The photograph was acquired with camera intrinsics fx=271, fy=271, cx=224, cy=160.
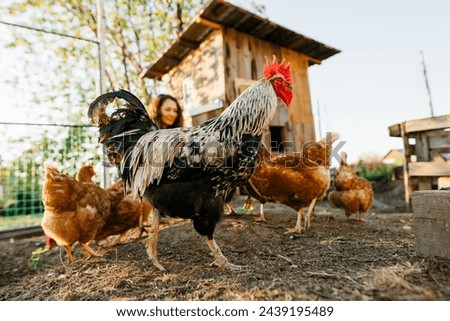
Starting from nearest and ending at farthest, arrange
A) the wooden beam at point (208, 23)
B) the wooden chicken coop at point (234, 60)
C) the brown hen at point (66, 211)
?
1. the brown hen at point (66, 211)
2. the wooden beam at point (208, 23)
3. the wooden chicken coop at point (234, 60)

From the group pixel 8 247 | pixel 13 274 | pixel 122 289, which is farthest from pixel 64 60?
pixel 122 289

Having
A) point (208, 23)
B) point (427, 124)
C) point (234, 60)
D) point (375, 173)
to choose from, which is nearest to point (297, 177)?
point (427, 124)

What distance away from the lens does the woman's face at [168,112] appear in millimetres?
4117

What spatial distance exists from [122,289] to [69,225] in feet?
3.90

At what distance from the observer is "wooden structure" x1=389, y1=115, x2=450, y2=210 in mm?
4503

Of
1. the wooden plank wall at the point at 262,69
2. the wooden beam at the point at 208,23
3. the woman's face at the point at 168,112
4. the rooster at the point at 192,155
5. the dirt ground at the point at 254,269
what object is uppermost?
the wooden beam at the point at 208,23

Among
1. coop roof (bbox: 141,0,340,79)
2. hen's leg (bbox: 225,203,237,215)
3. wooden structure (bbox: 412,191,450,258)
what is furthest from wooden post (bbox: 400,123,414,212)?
wooden structure (bbox: 412,191,450,258)

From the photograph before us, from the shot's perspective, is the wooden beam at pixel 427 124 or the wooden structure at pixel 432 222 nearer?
the wooden structure at pixel 432 222

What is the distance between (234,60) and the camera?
5.53m

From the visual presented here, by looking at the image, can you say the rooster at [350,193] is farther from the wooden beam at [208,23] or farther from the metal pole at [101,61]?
the metal pole at [101,61]

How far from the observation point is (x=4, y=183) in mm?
5070

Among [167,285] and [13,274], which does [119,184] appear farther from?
A: [167,285]

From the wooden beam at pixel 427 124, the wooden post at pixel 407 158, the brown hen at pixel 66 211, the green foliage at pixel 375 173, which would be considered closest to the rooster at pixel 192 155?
the brown hen at pixel 66 211

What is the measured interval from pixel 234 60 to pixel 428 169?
405 cm
